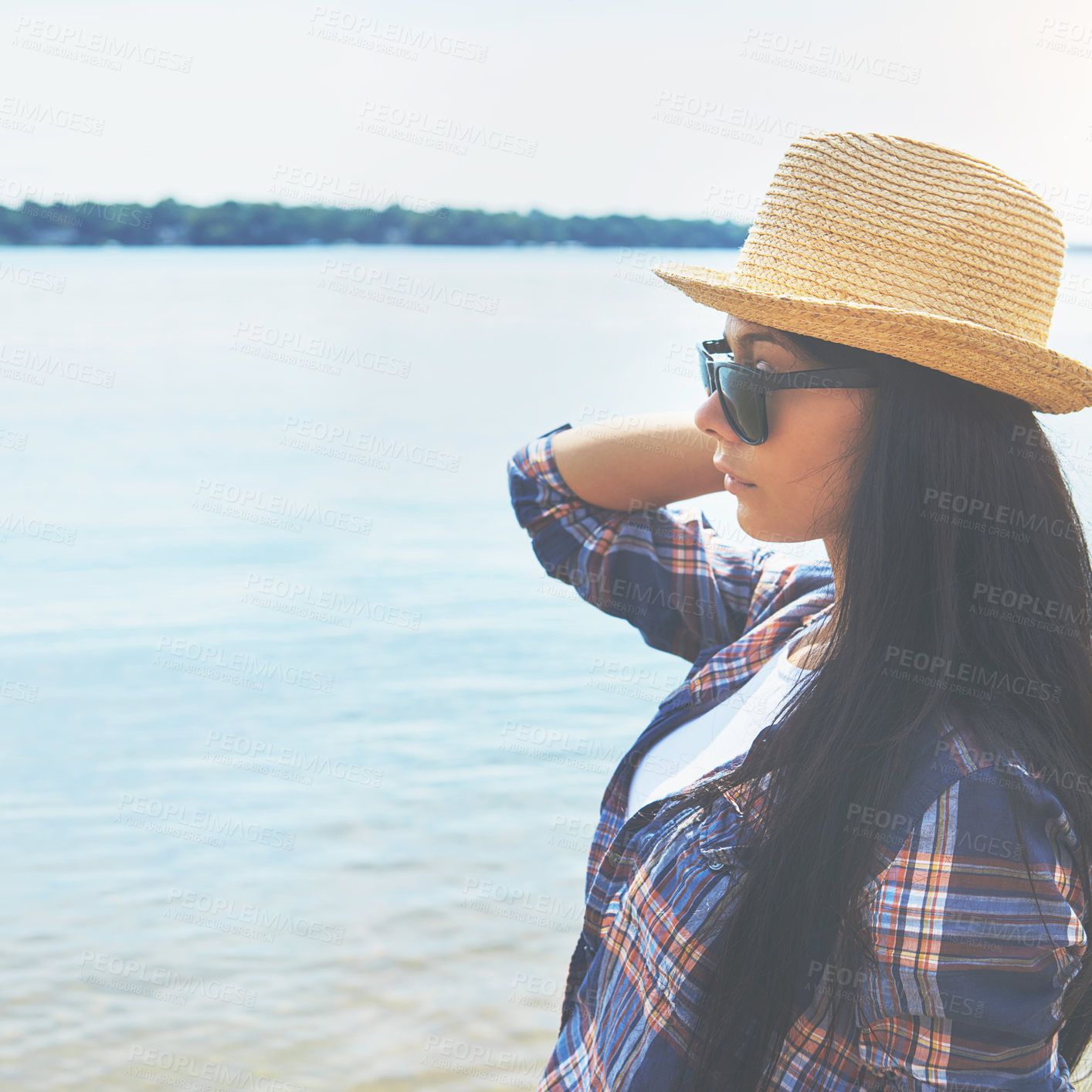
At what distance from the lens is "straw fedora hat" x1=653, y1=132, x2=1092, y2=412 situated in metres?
1.24

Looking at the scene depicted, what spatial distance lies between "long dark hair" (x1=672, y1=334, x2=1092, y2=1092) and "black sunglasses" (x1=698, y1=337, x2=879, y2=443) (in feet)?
0.06

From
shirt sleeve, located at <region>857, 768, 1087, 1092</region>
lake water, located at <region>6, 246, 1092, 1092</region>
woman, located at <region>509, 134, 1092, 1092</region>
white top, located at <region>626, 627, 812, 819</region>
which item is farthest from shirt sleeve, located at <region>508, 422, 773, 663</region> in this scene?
lake water, located at <region>6, 246, 1092, 1092</region>

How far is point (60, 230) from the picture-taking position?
4178 centimetres

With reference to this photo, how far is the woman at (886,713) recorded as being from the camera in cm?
107

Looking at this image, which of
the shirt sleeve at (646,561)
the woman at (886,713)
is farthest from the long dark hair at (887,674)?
the shirt sleeve at (646,561)

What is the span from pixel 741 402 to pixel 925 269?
256 millimetres

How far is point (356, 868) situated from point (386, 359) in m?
15.2

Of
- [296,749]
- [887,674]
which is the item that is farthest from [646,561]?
[296,749]

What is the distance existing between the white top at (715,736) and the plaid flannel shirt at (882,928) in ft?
0.07

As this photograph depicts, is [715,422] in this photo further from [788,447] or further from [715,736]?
[715,736]

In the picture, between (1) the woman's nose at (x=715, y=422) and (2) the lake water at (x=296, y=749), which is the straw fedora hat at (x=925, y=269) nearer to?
(1) the woman's nose at (x=715, y=422)

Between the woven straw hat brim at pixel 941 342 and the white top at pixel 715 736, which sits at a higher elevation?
the woven straw hat brim at pixel 941 342

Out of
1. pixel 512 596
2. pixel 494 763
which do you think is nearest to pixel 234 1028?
pixel 494 763

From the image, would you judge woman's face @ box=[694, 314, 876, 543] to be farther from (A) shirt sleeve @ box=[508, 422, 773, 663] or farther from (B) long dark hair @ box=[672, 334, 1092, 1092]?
(A) shirt sleeve @ box=[508, 422, 773, 663]
